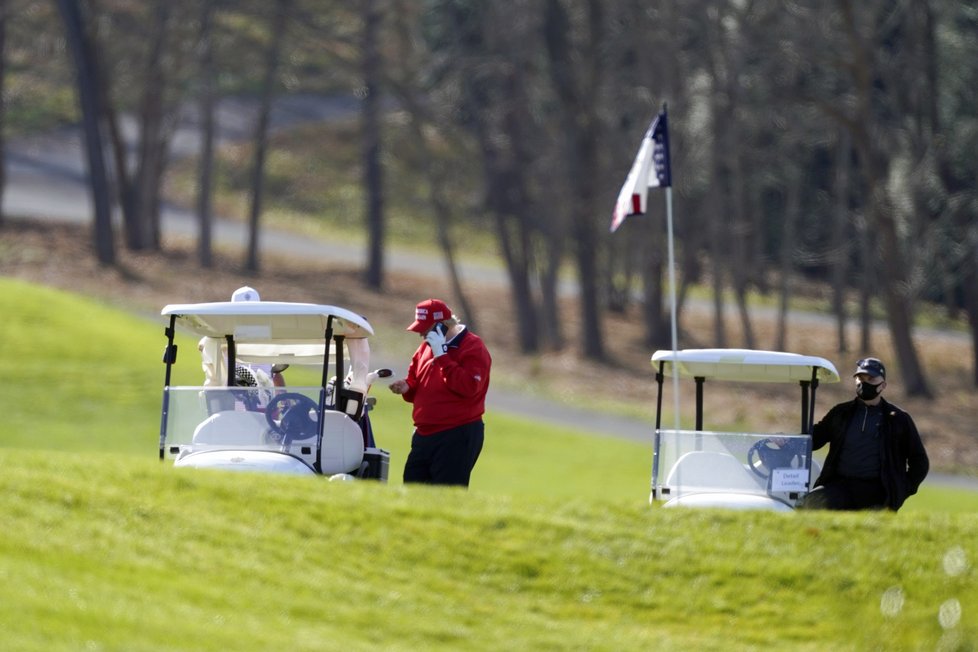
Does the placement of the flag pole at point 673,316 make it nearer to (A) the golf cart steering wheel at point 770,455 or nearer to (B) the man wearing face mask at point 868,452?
(A) the golf cart steering wheel at point 770,455

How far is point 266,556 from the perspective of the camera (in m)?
8.48

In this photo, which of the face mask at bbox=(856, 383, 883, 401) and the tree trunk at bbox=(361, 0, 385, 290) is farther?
the tree trunk at bbox=(361, 0, 385, 290)

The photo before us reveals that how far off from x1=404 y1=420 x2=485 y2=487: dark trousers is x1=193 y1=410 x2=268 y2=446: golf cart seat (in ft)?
3.50

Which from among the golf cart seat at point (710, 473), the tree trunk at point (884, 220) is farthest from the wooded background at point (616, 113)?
the golf cart seat at point (710, 473)

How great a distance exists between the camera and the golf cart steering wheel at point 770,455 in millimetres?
10477

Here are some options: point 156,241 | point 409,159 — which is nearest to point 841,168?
point 156,241

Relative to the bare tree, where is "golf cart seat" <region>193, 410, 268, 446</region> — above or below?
below

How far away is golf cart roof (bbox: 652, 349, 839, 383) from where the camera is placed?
10523 mm

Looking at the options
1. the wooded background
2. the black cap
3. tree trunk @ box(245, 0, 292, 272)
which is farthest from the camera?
tree trunk @ box(245, 0, 292, 272)

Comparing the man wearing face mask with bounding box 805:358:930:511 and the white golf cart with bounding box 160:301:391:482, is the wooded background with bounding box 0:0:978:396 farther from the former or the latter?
the white golf cart with bounding box 160:301:391:482

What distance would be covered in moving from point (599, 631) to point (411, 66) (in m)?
37.8

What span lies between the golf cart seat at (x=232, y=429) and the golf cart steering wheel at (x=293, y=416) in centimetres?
9

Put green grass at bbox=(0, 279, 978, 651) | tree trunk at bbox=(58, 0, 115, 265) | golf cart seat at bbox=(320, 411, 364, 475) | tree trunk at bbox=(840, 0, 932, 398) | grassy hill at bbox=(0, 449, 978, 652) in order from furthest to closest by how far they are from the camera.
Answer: tree trunk at bbox=(58, 0, 115, 265) → tree trunk at bbox=(840, 0, 932, 398) → golf cart seat at bbox=(320, 411, 364, 475) → grassy hill at bbox=(0, 449, 978, 652) → green grass at bbox=(0, 279, 978, 651)

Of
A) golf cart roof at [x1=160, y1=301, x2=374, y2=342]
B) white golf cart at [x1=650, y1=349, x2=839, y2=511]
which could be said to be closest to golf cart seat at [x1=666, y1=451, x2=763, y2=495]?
white golf cart at [x1=650, y1=349, x2=839, y2=511]
